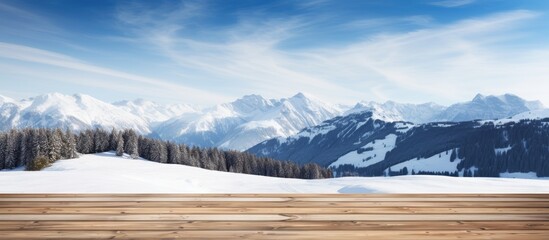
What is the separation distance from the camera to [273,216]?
6312mm

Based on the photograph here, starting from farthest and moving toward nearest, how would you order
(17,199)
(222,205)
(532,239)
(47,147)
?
(47,147) < (17,199) < (222,205) < (532,239)

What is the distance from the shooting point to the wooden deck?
538cm

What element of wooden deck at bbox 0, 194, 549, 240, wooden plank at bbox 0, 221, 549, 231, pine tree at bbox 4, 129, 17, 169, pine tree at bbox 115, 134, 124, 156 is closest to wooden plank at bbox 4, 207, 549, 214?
wooden deck at bbox 0, 194, 549, 240

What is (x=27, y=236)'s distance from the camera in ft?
17.1

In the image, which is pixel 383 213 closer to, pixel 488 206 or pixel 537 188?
pixel 488 206

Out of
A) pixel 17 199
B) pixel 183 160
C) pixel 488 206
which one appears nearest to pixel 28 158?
pixel 183 160

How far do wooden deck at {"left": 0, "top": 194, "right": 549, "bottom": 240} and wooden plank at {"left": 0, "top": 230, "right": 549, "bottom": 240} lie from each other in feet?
0.04

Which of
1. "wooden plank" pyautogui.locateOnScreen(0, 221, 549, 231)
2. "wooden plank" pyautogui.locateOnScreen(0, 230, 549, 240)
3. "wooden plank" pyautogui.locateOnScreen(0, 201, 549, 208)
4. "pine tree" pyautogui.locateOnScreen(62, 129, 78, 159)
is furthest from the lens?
"pine tree" pyautogui.locateOnScreen(62, 129, 78, 159)

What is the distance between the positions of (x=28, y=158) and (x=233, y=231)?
97.4 meters

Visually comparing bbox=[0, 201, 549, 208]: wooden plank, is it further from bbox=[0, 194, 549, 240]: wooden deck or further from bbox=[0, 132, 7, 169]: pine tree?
bbox=[0, 132, 7, 169]: pine tree

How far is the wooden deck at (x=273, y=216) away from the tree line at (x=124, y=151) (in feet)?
274

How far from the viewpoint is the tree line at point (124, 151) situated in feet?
275

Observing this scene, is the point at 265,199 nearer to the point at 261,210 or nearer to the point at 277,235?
the point at 261,210

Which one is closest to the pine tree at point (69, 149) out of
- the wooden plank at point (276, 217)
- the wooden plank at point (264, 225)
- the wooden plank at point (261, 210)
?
the wooden plank at point (261, 210)
